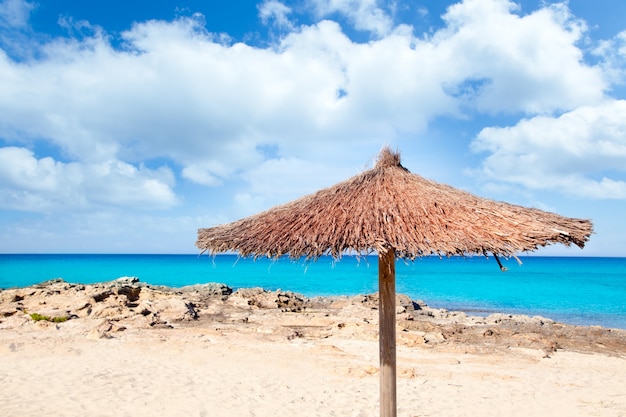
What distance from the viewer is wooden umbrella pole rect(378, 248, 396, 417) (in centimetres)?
471

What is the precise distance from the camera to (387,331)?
4750 millimetres

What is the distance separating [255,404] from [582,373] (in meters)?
7.27

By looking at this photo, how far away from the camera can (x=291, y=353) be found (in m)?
10.5

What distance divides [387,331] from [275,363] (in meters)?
5.53

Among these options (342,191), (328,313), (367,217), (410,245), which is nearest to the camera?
(410,245)

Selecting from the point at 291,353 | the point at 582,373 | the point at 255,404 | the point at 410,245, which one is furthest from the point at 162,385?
the point at 582,373

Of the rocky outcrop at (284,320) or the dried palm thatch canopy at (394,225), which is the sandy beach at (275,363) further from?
the dried palm thatch canopy at (394,225)

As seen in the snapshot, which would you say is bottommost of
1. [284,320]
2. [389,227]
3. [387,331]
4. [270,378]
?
[270,378]

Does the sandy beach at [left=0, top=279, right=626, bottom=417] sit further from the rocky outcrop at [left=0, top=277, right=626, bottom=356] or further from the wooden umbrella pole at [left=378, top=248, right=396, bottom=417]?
the wooden umbrella pole at [left=378, top=248, right=396, bottom=417]

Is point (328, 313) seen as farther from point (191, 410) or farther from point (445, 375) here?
point (191, 410)

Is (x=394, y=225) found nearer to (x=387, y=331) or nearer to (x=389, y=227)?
(x=389, y=227)

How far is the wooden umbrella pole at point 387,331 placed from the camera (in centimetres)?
471

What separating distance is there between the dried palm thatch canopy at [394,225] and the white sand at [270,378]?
3.85 metres

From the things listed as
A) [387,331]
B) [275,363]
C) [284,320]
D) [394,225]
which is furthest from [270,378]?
[284,320]
